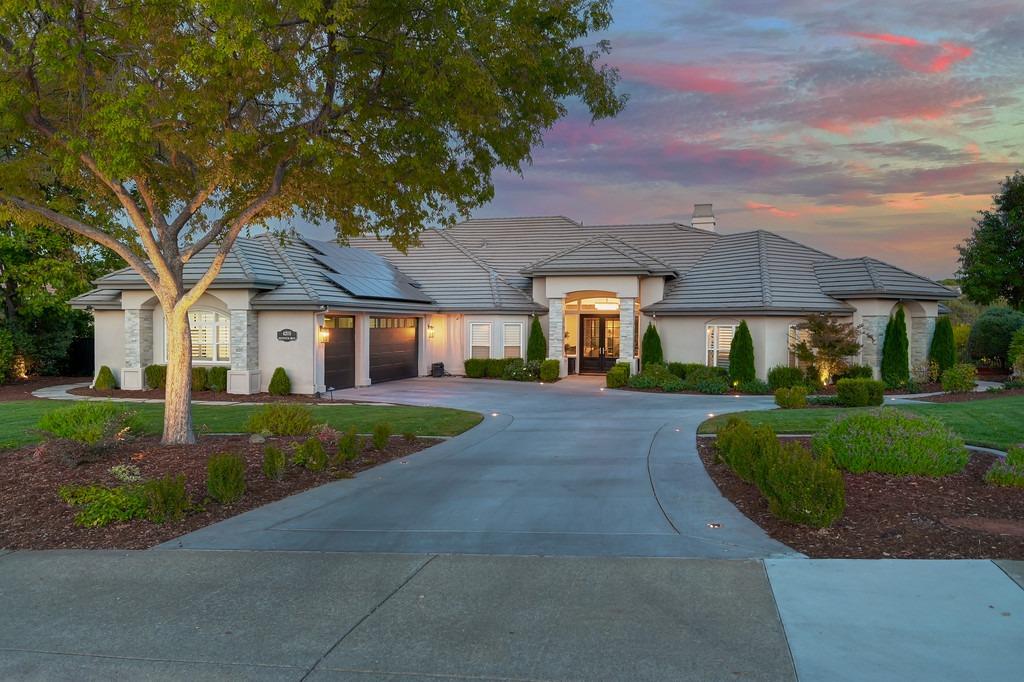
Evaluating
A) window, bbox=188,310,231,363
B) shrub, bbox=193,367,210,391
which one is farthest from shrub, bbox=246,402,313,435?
window, bbox=188,310,231,363

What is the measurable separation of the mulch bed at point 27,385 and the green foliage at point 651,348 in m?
20.6

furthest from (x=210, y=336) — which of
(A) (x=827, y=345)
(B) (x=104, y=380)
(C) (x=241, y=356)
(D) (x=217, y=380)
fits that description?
(A) (x=827, y=345)

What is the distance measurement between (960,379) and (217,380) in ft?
74.8

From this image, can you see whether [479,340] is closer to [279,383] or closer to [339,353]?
[339,353]

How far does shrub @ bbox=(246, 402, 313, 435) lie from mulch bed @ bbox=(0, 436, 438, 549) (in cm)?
41

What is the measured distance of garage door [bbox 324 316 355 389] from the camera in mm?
24656

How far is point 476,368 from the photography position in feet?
99.2

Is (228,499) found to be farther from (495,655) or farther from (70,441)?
(495,655)

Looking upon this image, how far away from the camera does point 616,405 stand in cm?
2053

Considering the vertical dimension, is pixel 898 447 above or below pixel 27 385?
below

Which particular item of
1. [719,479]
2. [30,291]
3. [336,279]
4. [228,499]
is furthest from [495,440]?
[30,291]

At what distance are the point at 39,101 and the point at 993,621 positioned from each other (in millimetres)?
13540

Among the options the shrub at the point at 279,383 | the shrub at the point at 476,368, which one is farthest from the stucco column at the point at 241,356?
the shrub at the point at 476,368

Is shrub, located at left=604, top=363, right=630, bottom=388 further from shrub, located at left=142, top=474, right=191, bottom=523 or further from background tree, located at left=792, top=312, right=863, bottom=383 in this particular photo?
shrub, located at left=142, top=474, right=191, bottom=523
